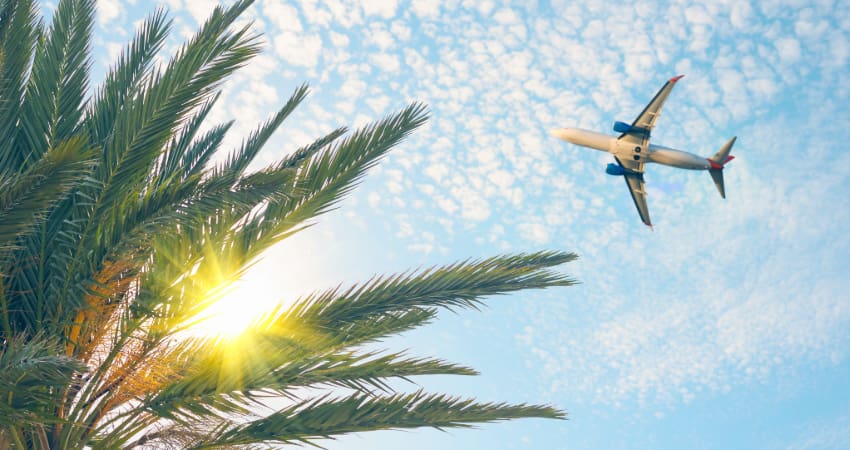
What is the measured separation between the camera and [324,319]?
627 cm

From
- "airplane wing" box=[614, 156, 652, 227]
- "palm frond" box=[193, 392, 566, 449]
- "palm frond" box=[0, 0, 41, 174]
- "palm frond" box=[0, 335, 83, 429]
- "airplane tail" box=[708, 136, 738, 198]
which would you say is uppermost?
"airplane tail" box=[708, 136, 738, 198]

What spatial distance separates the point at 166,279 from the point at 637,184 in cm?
2222

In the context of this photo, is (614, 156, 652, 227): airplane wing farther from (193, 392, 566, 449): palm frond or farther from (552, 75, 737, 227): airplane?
(193, 392, 566, 449): palm frond

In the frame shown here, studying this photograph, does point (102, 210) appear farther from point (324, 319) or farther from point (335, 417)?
point (335, 417)

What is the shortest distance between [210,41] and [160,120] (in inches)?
32.0

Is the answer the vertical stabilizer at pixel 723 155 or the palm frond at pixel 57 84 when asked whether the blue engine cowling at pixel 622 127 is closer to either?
the vertical stabilizer at pixel 723 155

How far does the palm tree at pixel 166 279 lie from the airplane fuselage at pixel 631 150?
18.5m

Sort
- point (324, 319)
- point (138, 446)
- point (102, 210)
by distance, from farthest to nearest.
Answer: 1. point (138, 446)
2. point (324, 319)
3. point (102, 210)

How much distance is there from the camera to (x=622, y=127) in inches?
949

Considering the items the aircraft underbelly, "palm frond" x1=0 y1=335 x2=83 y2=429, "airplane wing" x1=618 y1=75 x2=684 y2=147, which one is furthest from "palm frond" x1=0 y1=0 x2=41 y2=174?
the aircraft underbelly

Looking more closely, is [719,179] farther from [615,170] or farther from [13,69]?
[13,69]

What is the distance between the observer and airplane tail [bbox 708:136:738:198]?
2575 cm

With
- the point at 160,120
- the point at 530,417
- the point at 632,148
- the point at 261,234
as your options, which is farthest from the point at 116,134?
the point at 632,148

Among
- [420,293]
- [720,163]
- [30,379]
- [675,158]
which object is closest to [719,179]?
[720,163]
